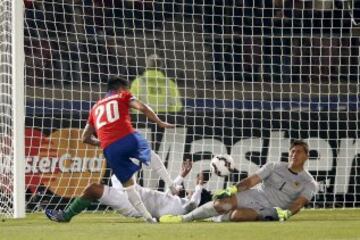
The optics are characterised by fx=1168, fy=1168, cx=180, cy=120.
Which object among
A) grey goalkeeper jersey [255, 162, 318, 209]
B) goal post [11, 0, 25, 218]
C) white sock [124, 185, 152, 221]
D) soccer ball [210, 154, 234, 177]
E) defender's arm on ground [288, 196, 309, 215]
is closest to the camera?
white sock [124, 185, 152, 221]

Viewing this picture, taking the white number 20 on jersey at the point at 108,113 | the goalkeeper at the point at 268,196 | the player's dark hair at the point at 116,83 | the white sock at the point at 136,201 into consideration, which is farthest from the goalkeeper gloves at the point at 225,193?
the player's dark hair at the point at 116,83

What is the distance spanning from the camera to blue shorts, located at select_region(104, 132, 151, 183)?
11.2 meters

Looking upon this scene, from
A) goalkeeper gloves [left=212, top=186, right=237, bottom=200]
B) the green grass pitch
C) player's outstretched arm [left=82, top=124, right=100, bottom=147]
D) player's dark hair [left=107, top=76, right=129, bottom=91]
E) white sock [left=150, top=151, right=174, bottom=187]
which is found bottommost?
the green grass pitch

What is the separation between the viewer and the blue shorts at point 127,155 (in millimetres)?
11234

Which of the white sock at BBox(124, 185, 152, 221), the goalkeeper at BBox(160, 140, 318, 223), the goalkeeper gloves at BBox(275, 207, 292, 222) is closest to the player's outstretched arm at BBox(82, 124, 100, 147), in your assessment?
the white sock at BBox(124, 185, 152, 221)

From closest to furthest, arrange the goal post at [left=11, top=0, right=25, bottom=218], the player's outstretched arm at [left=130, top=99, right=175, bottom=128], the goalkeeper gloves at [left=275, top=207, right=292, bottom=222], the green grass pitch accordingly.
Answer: the green grass pitch, the player's outstretched arm at [left=130, top=99, right=175, bottom=128], the goalkeeper gloves at [left=275, top=207, right=292, bottom=222], the goal post at [left=11, top=0, right=25, bottom=218]

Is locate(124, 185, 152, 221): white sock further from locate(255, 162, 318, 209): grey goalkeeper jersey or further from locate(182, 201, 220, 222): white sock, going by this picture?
locate(255, 162, 318, 209): grey goalkeeper jersey

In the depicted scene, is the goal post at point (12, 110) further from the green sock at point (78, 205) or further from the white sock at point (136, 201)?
the white sock at point (136, 201)

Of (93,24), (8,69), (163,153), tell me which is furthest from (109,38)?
(8,69)

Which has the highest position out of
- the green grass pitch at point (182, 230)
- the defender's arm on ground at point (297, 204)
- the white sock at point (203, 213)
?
the defender's arm on ground at point (297, 204)

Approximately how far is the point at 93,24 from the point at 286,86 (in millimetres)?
2798

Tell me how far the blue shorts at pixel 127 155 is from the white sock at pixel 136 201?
0.12 m

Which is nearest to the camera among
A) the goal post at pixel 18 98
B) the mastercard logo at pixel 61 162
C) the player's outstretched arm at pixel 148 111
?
the player's outstretched arm at pixel 148 111

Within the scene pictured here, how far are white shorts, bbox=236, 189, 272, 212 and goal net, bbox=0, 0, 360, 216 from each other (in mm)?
3381
